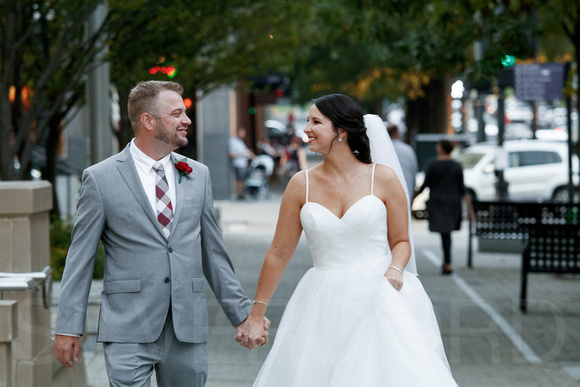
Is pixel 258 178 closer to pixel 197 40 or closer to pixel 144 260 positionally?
pixel 197 40

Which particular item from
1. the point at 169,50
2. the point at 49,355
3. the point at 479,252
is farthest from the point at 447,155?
the point at 49,355

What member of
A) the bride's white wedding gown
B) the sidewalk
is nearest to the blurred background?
the sidewalk

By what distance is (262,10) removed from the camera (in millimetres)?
15516

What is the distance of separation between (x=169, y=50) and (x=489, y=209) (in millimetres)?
5245

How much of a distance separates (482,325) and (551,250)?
1.53 metres

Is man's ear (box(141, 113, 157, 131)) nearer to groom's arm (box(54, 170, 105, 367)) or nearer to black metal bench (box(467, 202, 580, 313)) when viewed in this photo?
groom's arm (box(54, 170, 105, 367))

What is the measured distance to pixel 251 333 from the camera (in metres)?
4.43

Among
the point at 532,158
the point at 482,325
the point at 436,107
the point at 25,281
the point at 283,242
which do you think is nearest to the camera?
the point at 283,242

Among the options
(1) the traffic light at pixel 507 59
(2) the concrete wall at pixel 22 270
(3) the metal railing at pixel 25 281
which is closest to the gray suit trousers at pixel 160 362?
(3) the metal railing at pixel 25 281

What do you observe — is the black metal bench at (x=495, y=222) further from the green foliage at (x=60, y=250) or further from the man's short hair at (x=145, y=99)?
the man's short hair at (x=145, y=99)

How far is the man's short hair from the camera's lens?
421 centimetres

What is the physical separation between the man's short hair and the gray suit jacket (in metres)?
0.23

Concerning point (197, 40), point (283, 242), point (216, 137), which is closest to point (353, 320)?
point (283, 242)

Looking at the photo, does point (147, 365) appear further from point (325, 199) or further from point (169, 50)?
point (169, 50)
